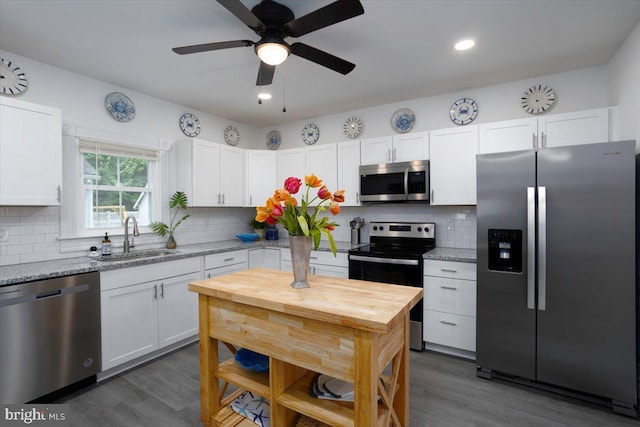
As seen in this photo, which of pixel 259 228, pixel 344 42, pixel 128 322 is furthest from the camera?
pixel 259 228

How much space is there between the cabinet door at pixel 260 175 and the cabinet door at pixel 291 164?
78mm

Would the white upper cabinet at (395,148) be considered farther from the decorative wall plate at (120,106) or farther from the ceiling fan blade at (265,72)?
the decorative wall plate at (120,106)

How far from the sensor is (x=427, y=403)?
2244 millimetres

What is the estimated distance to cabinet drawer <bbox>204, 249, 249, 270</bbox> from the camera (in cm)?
341

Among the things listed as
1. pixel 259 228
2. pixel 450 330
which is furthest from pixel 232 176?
pixel 450 330

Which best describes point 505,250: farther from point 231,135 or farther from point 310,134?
point 231,135

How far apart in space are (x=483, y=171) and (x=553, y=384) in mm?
1679

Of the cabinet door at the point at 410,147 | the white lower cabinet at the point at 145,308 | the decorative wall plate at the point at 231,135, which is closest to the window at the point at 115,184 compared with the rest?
the white lower cabinet at the point at 145,308

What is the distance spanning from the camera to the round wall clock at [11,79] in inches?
98.1

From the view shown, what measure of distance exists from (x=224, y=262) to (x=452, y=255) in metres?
2.44

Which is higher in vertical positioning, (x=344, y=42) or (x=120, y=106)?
(x=344, y=42)

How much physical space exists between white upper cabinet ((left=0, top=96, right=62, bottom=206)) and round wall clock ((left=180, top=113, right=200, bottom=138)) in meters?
1.47

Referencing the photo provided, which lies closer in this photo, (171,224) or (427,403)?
(427,403)

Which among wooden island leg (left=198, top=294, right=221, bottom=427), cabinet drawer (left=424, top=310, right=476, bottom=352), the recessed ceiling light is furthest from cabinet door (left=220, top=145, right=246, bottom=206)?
the recessed ceiling light
